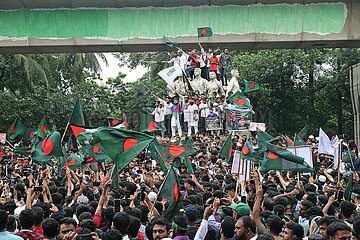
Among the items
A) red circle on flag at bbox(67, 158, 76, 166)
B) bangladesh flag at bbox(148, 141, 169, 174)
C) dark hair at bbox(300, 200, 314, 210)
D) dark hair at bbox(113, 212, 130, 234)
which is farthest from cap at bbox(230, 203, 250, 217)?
red circle on flag at bbox(67, 158, 76, 166)

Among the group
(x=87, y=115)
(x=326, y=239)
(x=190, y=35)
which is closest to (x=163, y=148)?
(x=326, y=239)

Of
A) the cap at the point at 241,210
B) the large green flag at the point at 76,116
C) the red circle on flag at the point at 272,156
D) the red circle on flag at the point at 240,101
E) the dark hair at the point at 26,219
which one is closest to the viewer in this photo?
the dark hair at the point at 26,219

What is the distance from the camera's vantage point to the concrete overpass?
72.5ft

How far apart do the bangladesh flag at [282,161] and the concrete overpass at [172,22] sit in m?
13.6

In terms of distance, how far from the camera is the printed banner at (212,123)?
22375 millimetres

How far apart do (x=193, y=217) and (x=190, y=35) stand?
678 inches

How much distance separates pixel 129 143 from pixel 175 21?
50.9 ft

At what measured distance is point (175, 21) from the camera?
22375mm

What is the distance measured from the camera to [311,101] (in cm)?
3303

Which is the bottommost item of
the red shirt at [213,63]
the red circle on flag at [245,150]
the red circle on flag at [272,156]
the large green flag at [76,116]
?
the red circle on flag at [272,156]

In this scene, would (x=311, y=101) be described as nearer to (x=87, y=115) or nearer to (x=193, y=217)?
(x=87, y=115)

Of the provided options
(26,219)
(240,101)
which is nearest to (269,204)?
(26,219)

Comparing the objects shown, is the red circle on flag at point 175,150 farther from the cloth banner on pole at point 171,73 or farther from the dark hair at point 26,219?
the cloth banner on pole at point 171,73

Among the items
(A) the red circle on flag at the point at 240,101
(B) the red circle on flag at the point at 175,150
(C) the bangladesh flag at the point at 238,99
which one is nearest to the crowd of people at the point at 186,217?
(B) the red circle on flag at the point at 175,150
